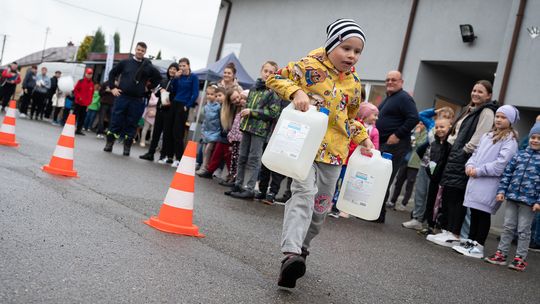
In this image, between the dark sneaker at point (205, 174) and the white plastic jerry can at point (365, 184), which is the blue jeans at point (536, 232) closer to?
the dark sneaker at point (205, 174)

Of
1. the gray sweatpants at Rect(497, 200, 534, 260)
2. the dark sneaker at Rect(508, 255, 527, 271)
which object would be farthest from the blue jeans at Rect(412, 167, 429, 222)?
the dark sneaker at Rect(508, 255, 527, 271)

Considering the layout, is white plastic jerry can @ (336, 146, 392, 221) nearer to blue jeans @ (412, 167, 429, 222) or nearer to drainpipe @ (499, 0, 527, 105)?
blue jeans @ (412, 167, 429, 222)

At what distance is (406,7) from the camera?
14352mm

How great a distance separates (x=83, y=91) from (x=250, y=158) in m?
10.3

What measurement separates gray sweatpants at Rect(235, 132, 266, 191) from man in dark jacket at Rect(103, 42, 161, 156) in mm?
3523

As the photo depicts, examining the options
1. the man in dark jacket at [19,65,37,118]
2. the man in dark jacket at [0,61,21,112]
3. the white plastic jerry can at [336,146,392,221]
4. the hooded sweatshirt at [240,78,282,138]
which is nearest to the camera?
the white plastic jerry can at [336,146,392,221]

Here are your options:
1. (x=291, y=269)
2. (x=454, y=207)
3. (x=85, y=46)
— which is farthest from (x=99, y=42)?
(x=291, y=269)

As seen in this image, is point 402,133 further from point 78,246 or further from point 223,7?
point 223,7

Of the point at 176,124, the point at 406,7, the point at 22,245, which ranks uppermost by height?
the point at 406,7

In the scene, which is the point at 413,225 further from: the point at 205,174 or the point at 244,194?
the point at 205,174

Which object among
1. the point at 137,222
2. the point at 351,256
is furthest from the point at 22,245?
the point at 351,256

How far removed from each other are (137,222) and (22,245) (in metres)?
1.41

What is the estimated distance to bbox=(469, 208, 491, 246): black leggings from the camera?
22.5ft

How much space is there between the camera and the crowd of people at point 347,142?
385 centimetres
